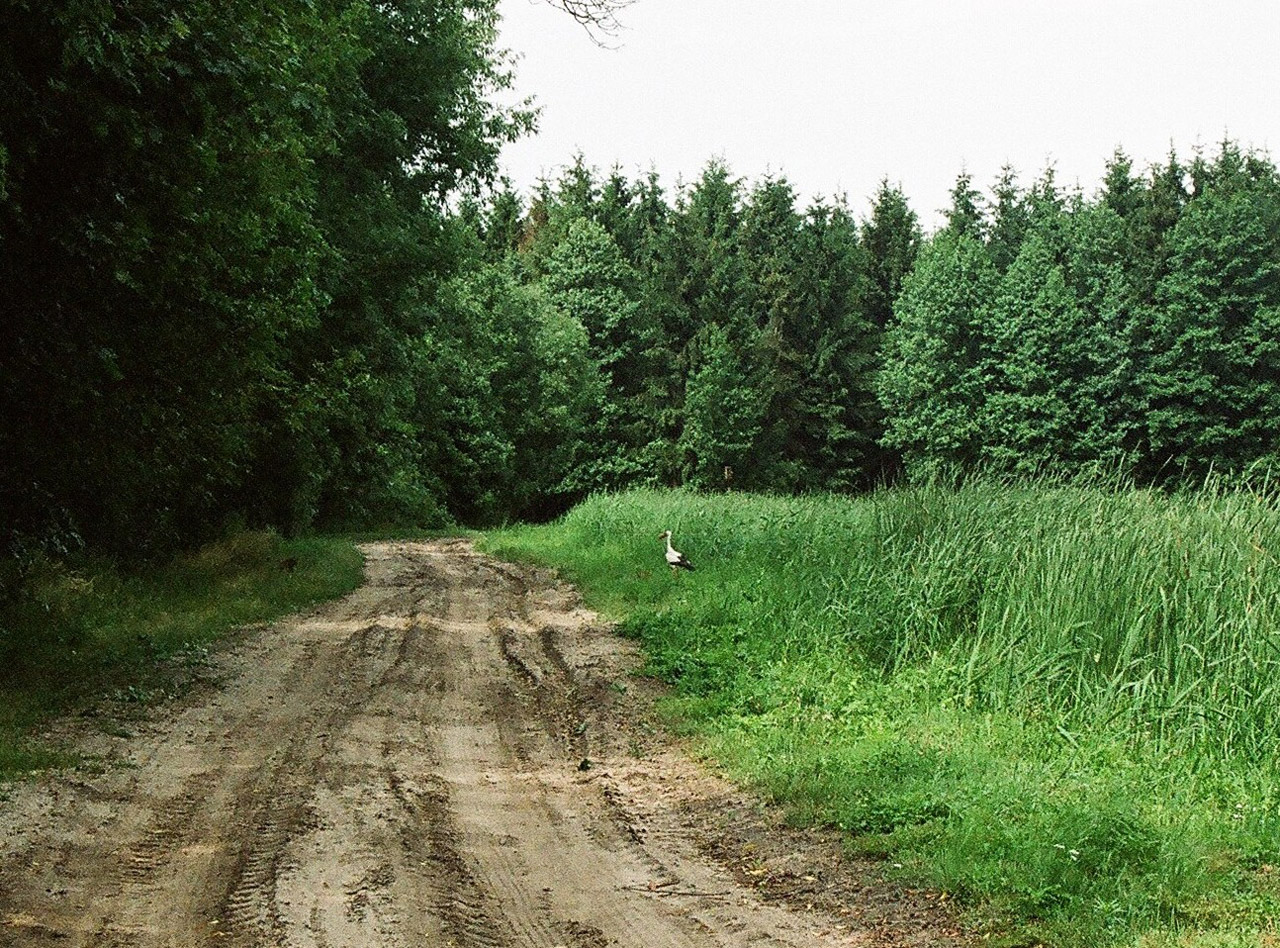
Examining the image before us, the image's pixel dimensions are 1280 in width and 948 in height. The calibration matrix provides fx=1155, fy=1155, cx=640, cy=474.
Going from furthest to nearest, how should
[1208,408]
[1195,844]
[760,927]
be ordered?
[1208,408], [1195,844], [760,927]

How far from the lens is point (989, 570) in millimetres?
10711

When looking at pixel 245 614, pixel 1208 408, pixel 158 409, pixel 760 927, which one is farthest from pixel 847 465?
pixel 760 927

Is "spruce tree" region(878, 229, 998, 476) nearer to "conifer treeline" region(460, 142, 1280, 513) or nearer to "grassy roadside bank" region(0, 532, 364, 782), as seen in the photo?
"conifer treeline" region(460, 142, 1280, 513)

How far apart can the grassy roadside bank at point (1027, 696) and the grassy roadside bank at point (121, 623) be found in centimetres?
480

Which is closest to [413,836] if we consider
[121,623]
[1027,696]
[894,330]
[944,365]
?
[1027,696]

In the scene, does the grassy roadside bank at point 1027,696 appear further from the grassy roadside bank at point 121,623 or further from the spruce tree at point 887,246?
the spruce tree at point 887,246

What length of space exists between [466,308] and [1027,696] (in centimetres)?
2654

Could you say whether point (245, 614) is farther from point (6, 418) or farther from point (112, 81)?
point (112, 81)

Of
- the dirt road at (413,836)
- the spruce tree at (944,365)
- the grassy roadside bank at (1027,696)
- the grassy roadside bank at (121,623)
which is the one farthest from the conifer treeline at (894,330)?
the dirt road at (413,836)

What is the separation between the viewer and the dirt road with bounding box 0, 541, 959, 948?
5.22m

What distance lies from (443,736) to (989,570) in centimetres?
518

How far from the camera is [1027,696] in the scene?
8672mm

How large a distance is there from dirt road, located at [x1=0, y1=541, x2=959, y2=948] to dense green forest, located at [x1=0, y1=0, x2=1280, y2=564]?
3221 mm

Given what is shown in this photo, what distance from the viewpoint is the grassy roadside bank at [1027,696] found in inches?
221
